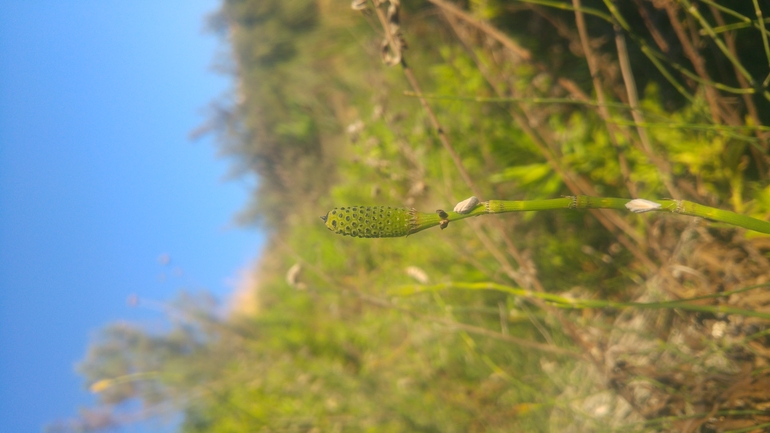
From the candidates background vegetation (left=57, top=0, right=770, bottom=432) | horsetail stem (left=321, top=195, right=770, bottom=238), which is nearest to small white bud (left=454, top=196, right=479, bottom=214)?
horsetail stem (left=321, top=195, right=770, bottom=238)

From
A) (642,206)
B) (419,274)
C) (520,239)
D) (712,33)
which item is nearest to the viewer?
(642,206)

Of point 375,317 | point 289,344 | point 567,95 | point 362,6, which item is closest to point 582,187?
point 567,95

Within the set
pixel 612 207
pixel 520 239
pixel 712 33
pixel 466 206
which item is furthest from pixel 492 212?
pixel 520 239

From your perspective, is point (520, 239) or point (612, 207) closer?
point (612, 207)

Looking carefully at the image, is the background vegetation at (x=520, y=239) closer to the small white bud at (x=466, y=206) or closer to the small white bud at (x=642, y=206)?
the small white bud at (x=642, y=206)

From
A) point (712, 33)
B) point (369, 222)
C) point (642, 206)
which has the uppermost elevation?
point (712, 33)

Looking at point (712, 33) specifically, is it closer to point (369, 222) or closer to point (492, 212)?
point (492, 212)
